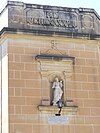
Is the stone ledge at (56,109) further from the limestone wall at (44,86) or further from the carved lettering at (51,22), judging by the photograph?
the carved lettering at (51,22)

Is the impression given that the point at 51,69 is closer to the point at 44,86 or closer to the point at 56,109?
the point at 44,86

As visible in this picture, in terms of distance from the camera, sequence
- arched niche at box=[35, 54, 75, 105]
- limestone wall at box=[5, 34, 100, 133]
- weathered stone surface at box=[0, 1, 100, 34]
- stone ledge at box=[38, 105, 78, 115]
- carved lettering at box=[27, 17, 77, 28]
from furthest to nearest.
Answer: carved lettering at box=[27, 17, 77, 28] → weathered stone surface at box=[0, 1, 100, 34] → arched niche at box=[35, 54, 75, 105] → stone ledge at box=[38, 105, 78, 115] → limestone wall at box=[5, 34, 100, 133]

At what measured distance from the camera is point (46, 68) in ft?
47.2

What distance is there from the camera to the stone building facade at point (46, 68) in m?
13.9

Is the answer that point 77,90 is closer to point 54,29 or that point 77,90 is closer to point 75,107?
point 75,107

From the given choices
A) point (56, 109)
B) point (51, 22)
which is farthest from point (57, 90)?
point (51, 22)

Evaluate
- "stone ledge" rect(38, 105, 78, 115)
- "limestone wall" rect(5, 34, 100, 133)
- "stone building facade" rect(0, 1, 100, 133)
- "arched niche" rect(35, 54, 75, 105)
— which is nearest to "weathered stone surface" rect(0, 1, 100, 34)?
"stone building facade" rect(0, 1, 100, 133)

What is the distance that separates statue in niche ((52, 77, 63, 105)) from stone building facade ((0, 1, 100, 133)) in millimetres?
147

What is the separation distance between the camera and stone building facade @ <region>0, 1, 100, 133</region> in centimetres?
1389

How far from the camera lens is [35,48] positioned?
14.6m

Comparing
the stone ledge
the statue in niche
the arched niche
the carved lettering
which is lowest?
the stone ledge

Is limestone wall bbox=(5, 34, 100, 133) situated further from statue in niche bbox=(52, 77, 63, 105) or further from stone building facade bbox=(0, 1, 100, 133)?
statue in niche bbox=(52, 77, 63, 105)

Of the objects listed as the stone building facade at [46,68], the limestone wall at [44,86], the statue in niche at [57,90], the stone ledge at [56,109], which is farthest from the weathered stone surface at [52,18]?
the stone ledge at [56,109]

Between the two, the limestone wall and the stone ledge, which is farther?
the stone ledge
